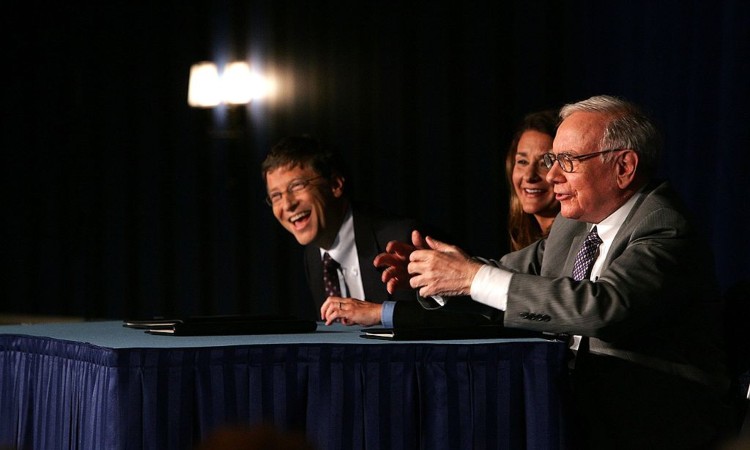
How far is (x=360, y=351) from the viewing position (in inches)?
81.7

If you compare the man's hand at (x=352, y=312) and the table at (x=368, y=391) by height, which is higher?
the man's hand at (x=352, y=312)

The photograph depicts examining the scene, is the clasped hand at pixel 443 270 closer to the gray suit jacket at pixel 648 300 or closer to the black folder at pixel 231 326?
the gray suit jacket at pixel 648 300

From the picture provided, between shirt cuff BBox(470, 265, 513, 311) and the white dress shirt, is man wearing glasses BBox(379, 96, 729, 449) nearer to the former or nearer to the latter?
shirt cuff BBox(470, 265, 513, 311)

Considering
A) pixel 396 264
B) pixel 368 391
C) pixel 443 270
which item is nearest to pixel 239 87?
pixel 396 264

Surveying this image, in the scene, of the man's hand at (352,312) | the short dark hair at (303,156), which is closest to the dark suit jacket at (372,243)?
the short dark hair at (303,156)

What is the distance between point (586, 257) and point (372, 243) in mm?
1239

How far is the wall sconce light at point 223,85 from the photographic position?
5770 mm

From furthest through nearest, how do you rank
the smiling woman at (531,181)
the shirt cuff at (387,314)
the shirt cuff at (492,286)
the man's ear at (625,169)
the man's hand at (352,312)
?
the smiling woman at (531,181) → the man's hand at (352,312) → the shirt cuff at (387,314) → the man's ear at (625,169) → the shirt cuff at (492,286)

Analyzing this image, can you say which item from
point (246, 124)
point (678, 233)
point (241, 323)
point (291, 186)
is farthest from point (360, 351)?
point (246, 124)

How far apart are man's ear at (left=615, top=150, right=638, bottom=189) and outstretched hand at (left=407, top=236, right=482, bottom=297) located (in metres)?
0.35

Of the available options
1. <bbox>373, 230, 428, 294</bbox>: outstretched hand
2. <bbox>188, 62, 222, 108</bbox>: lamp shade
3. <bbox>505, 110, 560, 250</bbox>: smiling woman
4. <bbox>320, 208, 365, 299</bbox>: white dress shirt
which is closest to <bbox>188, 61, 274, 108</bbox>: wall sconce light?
<bbox>188, 62, 222, 108</bbox>: lamp shade

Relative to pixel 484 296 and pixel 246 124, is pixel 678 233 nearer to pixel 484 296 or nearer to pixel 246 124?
pixel 484 296

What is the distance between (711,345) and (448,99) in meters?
2.93

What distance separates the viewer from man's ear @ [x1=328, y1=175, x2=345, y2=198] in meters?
3.67
